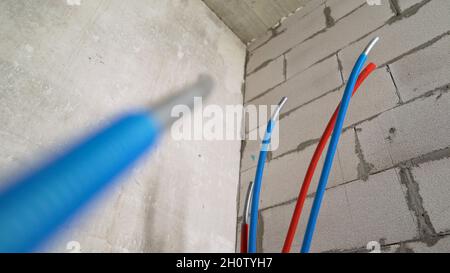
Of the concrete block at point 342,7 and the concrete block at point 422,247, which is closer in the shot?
the concrete block at point 422,247

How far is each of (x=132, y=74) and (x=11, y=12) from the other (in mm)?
423

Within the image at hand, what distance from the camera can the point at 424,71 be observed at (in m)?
1.12

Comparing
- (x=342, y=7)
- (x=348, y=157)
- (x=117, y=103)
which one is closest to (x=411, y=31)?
(x=342, y=7)

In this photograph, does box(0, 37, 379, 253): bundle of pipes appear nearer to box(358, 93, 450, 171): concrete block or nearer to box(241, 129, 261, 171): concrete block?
box(358, 93, 450, 171): concrete block

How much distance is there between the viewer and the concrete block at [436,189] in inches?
35.2

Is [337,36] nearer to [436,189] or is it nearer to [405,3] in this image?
[405,3]

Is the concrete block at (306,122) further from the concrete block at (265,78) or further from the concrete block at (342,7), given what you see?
the concrete block at (342,7)

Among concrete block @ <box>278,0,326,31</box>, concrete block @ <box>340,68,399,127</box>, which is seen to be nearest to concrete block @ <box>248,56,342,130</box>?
concrete block @ <box>340,68,399,127</box>

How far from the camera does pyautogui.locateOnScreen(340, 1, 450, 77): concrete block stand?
3.82 ft

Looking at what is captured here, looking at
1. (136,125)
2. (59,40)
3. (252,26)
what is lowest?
(136,125)

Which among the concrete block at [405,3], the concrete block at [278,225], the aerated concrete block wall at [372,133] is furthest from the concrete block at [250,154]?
the concrete block at [405,3]
